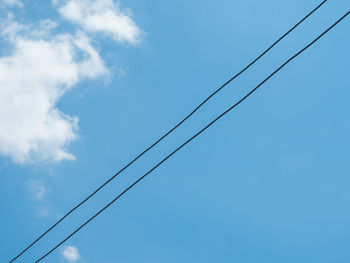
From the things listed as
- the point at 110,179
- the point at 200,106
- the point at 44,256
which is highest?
the point at 200,106

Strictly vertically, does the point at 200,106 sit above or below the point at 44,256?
above

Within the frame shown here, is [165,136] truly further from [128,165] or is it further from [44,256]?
[44,256]

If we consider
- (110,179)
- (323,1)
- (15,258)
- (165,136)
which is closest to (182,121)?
(165,136)

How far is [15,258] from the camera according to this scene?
275 inches

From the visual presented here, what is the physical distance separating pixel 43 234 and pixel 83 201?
100cm

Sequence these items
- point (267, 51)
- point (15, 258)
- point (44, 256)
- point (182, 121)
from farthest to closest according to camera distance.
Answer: point (15, 258)
point (44, 256)
point (182, 121)
point (267, 51)

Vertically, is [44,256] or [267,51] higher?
[267,51]

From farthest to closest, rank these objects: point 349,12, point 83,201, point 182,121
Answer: point 83,201 → point 182,121 → point 349,12

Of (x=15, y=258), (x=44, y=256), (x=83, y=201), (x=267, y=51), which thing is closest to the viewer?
(x=267, y=51)

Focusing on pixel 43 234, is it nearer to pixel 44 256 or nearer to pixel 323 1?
pixel 44 256

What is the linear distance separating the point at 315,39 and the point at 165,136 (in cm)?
259

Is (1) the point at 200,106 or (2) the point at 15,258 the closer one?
(1) the point at 200,106

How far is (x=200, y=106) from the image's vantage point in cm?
575

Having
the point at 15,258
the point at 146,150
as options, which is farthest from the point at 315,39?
the point at 15,258
